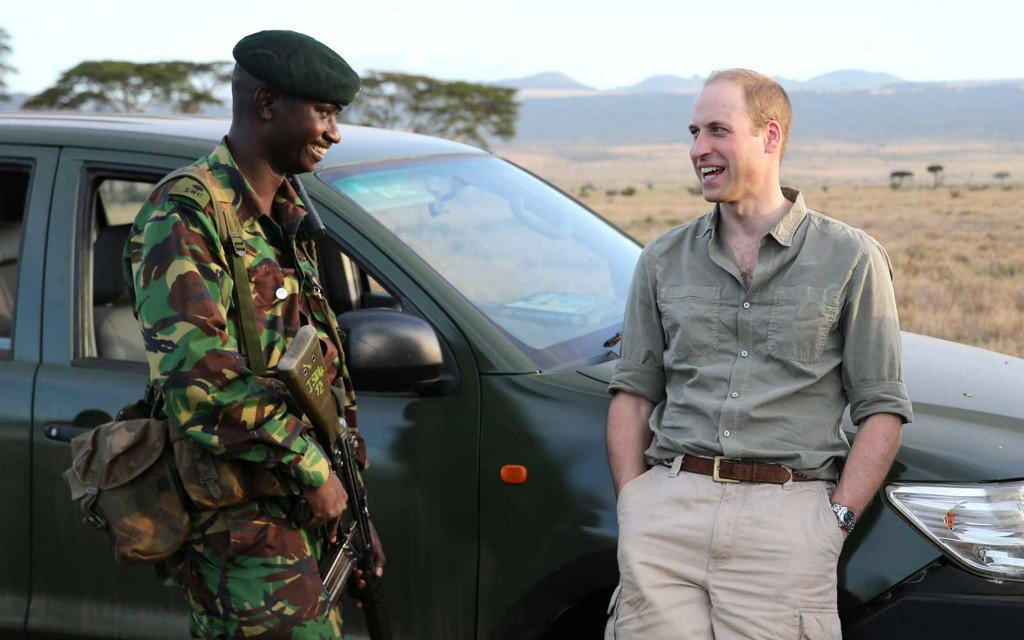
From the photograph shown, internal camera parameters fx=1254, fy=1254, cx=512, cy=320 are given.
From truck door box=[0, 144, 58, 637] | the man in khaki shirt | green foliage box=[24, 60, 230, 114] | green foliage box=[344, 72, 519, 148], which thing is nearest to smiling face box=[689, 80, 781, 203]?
the man in khaki shirt

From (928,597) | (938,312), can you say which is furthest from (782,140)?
(938,312)

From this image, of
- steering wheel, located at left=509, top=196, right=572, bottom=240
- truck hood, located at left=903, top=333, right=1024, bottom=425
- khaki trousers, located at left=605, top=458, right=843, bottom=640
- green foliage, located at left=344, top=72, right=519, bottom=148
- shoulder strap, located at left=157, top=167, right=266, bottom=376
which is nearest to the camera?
shoulder strap, located at left=157, top=167, right=266, bottom=376

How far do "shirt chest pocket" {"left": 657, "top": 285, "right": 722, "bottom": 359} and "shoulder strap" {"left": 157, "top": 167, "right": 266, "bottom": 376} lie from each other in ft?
2.87

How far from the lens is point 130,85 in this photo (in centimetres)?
4028

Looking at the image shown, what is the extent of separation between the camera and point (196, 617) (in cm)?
245

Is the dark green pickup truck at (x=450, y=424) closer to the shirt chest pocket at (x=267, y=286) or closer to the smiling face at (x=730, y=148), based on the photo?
the shirt chest pocket at (x=267, y=286)

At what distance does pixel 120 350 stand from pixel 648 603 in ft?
5.23

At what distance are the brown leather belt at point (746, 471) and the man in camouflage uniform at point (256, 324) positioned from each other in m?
0.76

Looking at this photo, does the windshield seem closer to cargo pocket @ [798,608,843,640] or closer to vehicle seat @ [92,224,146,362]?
vehicle seat @ [92,224,146,362]

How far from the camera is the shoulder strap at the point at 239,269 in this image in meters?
2.29

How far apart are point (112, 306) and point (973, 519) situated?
2199 mm

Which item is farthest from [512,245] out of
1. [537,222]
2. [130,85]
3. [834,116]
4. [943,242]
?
[834,116]

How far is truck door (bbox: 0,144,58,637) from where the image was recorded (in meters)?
3.01

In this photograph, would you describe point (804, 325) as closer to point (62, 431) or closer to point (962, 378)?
point (962, 378)
